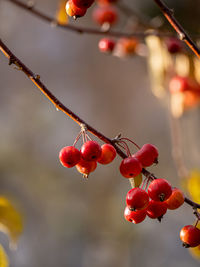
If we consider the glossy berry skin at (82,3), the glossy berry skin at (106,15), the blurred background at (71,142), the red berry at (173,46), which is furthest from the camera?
the blurred background at (71,142)

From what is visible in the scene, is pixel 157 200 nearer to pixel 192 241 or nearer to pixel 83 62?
pixel 192 241

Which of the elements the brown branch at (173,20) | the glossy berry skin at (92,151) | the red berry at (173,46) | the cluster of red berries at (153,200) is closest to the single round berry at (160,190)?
the cluster of red berries at (153,200)

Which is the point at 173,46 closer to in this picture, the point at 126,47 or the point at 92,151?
the point at 126,47

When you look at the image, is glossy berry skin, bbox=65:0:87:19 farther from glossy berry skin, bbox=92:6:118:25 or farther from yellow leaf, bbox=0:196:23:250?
glossy berry skin, bbox=92:6:118:25

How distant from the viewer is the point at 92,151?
23.0 inches

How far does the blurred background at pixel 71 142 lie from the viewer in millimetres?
3523

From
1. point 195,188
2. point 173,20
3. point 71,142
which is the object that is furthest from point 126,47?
point 71,142

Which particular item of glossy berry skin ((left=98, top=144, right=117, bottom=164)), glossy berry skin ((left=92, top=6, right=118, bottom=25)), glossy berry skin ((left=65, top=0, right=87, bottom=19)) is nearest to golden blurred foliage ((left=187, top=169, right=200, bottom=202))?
glossy berry skin ((left=98, top=144, right=117, bottom=164))

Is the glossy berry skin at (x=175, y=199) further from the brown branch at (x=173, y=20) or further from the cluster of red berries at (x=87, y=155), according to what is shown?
the brown branch at (x=173, y=20)

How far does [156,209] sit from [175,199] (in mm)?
40

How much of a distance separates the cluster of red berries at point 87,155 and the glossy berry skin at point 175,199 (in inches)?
5.2

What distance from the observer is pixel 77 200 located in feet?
12.3

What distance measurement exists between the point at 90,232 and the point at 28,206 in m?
0.75

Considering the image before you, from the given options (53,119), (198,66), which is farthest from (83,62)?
(198,66)
